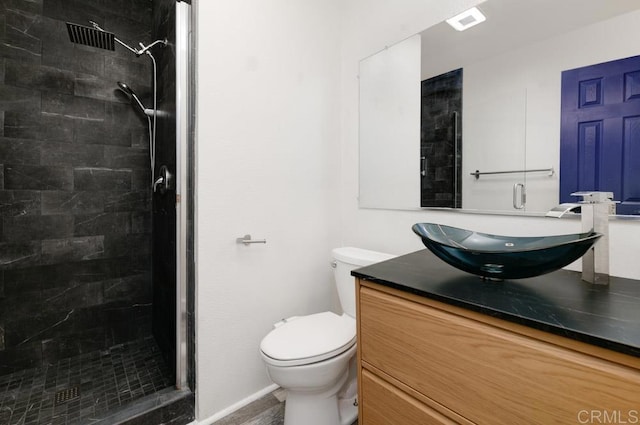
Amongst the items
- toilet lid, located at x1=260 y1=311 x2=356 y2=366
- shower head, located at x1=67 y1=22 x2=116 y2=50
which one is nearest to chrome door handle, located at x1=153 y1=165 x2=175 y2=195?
shower head, located at x1=67 y1=22 x2=116 y2=50

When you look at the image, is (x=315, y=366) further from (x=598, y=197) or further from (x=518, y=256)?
(x=598, y=197)

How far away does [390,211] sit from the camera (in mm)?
1687

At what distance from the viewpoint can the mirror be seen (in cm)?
105

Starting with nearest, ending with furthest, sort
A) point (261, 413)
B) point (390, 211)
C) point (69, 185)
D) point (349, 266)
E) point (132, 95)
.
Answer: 1. point (261, 413)
2. point (349, 266)
3. point (390, 211)
4. point (69, 185)
5. point (132, 95)

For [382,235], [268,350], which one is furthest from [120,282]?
[382,235]

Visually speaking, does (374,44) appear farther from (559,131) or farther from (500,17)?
(559,131)

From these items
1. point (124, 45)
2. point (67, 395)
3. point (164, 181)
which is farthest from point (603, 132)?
point (67, 395)

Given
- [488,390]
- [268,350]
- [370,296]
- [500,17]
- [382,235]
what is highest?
[500,17]

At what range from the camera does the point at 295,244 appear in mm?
1768

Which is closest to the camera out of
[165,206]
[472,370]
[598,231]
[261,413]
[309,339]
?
[472,370]

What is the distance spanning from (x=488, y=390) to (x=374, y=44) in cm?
179

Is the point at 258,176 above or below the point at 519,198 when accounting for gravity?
above

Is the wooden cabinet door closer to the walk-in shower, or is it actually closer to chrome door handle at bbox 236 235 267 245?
chrome door handle at bbox 236 235 267 245

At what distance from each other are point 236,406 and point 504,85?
2.01 metres
